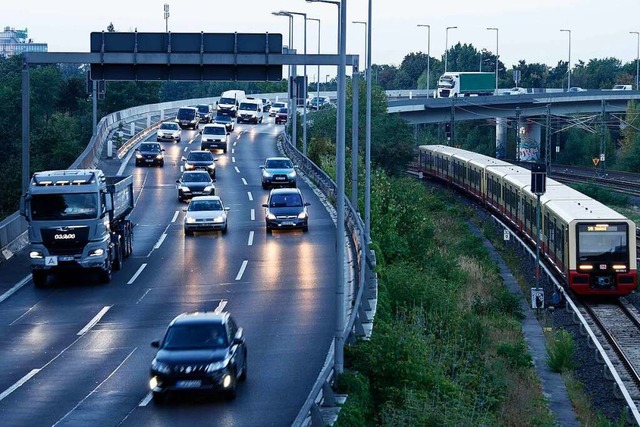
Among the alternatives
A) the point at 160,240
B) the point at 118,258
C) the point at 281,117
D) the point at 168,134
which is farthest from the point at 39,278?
the point at 281,117

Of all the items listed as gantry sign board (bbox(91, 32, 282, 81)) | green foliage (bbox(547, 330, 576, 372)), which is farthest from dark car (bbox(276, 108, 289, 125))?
green foliage (bbox(547, 330, 576, 372))

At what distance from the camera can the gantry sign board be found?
3272 cm

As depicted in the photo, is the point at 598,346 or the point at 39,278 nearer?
the point at 598,346

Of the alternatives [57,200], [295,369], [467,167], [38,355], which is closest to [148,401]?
[295,369]

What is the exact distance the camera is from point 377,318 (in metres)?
25.9

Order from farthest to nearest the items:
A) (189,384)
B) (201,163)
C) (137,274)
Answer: (201,163), (137,274), (189,384)

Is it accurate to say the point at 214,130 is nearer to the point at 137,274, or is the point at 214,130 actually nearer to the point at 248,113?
the point at 248,113

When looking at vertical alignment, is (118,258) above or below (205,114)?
below

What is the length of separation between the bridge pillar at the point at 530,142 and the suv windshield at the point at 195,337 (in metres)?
91.2

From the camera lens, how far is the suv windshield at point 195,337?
21.0 metres

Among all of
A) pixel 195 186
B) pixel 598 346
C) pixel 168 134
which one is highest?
pixel 168 134

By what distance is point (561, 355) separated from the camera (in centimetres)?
2820

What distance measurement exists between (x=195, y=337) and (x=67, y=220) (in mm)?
12033

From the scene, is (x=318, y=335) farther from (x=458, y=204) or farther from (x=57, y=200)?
(x=458, y=204)
